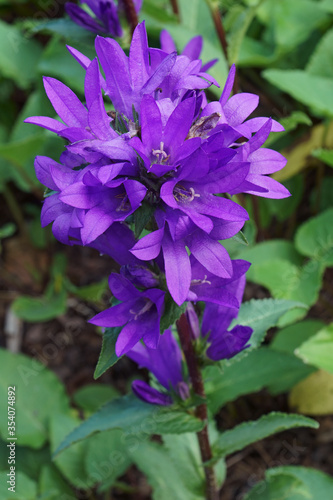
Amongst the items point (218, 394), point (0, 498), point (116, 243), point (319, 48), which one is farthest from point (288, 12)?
point (0, 498)

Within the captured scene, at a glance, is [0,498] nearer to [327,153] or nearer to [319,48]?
[327,153]

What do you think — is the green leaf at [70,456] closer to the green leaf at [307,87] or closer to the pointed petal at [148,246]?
the pointed petal at [148,246]

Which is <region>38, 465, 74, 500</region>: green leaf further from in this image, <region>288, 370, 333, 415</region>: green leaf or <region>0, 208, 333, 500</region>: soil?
<region>288, 370, 333, 415</region>: green leaf

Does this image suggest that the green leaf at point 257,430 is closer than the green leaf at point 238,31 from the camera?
Yes

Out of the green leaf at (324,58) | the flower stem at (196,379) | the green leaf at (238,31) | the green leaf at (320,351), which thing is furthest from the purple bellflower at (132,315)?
the green leaf at (324,58)

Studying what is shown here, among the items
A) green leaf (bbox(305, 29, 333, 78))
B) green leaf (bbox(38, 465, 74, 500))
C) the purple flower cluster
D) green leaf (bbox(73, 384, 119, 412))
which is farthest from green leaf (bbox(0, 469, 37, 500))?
green leaf (bbox(305, 29, 333, 78))

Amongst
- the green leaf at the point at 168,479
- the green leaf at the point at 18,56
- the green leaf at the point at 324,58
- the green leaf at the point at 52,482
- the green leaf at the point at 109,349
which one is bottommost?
the green leaf at the point at 52,482
